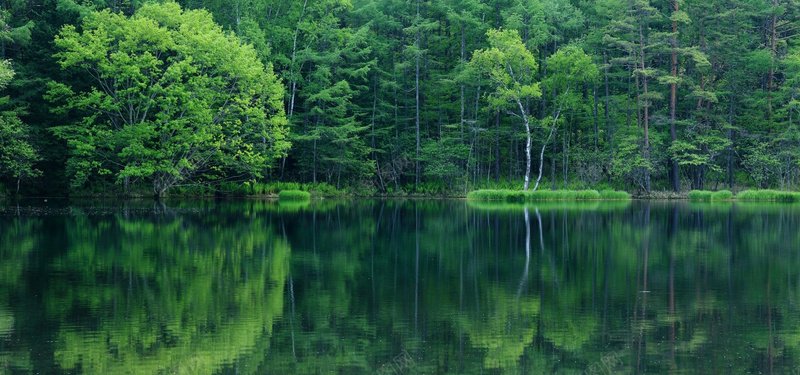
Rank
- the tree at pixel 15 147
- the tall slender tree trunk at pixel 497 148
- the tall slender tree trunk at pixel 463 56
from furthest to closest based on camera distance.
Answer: the tall slender tree trunk at pixel 463 56 < the tall slender tree trunk at pixel 497 148 < the tree at pixel 15 147

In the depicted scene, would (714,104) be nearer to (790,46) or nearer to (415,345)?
(790,46)

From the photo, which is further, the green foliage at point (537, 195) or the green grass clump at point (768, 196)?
the green foliage at point (537, 195)

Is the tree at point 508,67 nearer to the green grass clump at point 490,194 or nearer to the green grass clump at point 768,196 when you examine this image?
the green grass clump at point 490,194

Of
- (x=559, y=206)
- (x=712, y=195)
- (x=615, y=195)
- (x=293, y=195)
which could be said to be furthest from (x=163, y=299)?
(x=712, y=195)

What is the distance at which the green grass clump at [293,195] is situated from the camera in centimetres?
4941

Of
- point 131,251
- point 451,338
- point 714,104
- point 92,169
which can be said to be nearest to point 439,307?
point 451,338

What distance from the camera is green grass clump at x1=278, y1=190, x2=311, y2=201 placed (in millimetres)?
49406

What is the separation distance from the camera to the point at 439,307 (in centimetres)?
1097

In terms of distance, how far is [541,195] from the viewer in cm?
4853

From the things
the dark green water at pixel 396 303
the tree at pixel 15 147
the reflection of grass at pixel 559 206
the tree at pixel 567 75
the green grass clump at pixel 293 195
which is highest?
the tree at pixel 567 75

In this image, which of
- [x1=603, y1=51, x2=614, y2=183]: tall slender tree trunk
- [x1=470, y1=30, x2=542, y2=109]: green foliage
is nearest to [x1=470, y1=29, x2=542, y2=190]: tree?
[x1=470, y1=30, x2=542, y2=109]: green foliage

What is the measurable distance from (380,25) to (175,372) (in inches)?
2149

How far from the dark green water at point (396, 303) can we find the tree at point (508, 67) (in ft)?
95.4

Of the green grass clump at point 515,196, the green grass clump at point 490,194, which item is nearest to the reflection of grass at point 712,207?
the green grass clump at point 515,196
